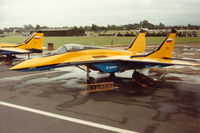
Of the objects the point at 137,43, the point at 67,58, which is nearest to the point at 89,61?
the point at 67,58

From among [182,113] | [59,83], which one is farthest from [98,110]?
[59,83]

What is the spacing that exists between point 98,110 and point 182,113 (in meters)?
3.89

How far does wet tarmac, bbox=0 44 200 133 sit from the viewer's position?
23.5 ft

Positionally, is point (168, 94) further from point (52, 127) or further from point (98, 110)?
point (52, 127)

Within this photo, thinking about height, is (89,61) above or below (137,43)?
below

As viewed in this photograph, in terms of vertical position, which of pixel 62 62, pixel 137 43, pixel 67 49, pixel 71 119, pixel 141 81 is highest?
pixel 137 43

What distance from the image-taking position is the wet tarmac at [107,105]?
7.17 meters

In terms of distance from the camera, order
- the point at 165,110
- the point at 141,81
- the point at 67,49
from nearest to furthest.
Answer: the point at 165,110, the point at 67,49, the point at 141,81

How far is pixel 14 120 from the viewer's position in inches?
305

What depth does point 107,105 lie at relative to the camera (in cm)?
944

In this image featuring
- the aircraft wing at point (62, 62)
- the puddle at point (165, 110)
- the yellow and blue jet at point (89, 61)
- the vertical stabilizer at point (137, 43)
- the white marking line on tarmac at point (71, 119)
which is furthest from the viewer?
the vertical stabilizer at point (137, 43)

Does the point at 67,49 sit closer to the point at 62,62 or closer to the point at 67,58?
the point at 67,58

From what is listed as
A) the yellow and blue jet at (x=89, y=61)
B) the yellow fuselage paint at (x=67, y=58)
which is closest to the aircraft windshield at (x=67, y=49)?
the yellow and blue jet at (x=89, y=61)

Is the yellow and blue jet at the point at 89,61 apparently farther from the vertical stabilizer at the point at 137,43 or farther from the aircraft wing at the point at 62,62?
the vertical stabilizer at the point at 137,43
